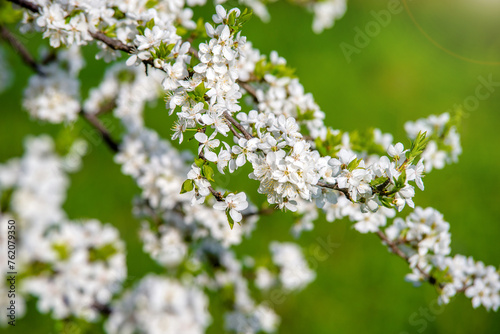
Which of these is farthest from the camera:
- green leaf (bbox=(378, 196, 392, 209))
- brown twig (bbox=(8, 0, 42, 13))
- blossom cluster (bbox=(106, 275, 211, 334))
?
blossom cluster (bbox=(106, 275, 211, 334))

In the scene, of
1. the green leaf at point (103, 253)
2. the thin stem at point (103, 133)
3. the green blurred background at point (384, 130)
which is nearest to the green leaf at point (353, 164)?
the thin stem at point (103, 133)

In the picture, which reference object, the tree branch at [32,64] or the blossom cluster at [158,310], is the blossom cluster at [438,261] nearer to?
Result: the blossom cluster at [158,310]

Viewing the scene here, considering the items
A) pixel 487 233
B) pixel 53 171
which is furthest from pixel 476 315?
pixel 53 171

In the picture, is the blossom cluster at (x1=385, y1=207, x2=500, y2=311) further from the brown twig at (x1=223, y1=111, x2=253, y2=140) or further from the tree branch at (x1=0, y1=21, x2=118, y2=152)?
the tree branch at (x1=0, y1=21, x2=118, y2=152)

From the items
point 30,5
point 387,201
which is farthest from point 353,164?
point 30,5

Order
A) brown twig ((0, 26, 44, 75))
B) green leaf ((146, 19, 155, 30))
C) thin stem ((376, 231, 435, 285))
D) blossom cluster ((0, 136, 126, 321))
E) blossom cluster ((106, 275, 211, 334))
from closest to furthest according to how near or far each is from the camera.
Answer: green leaf ((146, 19, 155, 30)) < thin stem ((376, 231, 435, 285)) < brown twig ((0, 26, 44, 75)) < blossom cluster ((0, 136, 126, 321)) < blossom cluster ((106, 275, 211, 334))

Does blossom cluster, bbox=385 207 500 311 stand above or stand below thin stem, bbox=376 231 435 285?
above

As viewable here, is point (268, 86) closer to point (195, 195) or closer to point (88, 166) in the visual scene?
point (195, 195)

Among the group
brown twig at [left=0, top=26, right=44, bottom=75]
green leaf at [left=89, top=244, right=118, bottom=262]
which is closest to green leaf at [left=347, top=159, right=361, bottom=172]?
green leaf at [left=89, top=244, right=118, bottom=262]

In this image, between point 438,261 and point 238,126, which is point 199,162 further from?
point 438,261
